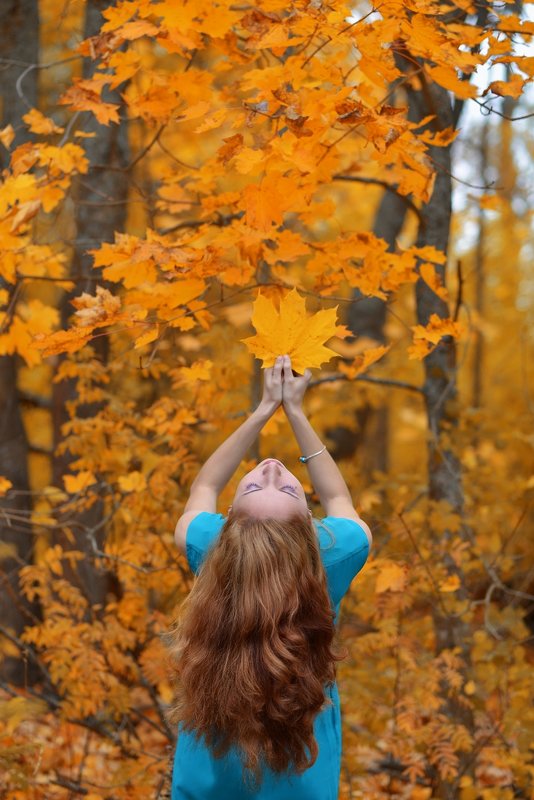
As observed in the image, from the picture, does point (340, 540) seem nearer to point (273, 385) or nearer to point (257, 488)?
point (257, 488)

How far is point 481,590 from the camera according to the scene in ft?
26.1

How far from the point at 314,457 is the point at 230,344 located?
Answer: 2.37 meters

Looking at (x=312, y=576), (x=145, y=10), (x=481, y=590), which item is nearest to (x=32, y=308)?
(x=145, y=10)

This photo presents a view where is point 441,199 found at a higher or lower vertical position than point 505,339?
lower

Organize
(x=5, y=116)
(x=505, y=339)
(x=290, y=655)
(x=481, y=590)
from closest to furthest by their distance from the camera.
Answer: (x=290, y=655), (x=5, y=116), (x=481, y=590), (x=505, y=339)

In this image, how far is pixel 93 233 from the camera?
5.06 m

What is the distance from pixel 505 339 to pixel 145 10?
1308 centimetres

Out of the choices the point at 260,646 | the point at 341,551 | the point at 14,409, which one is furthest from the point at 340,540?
the point at 14,409

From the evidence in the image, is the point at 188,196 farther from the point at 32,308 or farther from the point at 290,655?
the point at 290,655

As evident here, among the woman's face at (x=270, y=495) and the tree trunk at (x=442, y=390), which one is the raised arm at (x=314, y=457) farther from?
the tree trunk at (x=442, y=390)

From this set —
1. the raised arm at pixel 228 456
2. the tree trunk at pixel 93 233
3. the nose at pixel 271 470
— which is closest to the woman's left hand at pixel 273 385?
the raised arm at pixel 228 456

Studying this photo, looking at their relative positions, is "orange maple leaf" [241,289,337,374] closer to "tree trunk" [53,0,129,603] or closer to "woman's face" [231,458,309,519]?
"woman's face" [231,458,309,519]

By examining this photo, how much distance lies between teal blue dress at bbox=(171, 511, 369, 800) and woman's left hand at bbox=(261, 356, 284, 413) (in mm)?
368

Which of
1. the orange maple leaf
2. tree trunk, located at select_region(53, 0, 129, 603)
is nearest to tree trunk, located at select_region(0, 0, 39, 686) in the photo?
tree trunk, located at select_region(53, 0, 129, 603)
